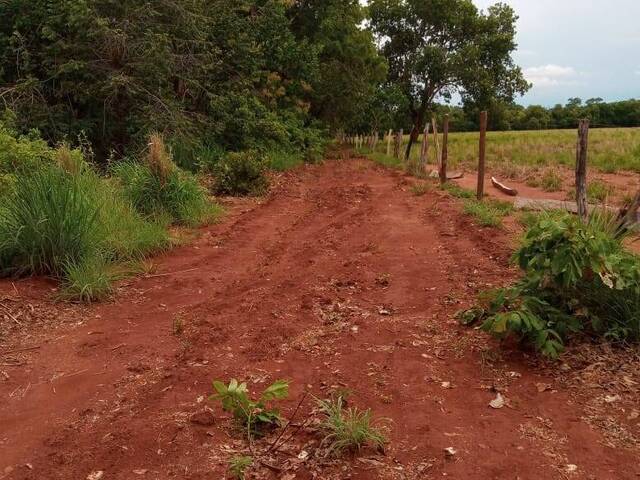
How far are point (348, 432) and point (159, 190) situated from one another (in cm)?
593

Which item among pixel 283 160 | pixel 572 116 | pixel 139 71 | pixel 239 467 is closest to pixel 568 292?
pixel 239 467

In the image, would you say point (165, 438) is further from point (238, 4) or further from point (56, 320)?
point (238, 4)

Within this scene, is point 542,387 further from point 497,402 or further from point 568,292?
point 568,292

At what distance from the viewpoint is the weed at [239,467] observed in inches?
102

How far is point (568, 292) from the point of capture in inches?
153

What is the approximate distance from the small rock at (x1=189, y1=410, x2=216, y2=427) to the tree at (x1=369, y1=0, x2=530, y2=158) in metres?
24.1

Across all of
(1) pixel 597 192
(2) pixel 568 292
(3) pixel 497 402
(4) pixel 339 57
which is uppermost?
(4) pixel 339 57

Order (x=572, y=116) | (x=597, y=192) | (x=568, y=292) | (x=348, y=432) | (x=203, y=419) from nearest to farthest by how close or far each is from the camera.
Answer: (x=348, y=432) → (x=203, y=419) → (x=568, y=292) → (x=597, y=192) → (x=572, y=116)

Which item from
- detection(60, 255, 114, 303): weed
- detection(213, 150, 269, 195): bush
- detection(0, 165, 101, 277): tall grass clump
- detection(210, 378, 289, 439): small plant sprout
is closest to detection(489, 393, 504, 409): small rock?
detection(210, 378, 289, 439): small plant sprout

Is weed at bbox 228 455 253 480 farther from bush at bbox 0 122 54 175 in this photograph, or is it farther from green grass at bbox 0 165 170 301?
bush at bbox 0 122 54 175

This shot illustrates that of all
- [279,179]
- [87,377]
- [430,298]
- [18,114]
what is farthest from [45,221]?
[279,179]

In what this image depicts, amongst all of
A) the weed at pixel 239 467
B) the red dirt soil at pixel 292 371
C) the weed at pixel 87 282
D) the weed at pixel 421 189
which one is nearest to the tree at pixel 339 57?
the weed at pixel 421 189

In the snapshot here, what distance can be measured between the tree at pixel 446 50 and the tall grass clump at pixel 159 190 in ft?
62.8

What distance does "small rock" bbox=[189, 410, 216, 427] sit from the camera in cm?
301
